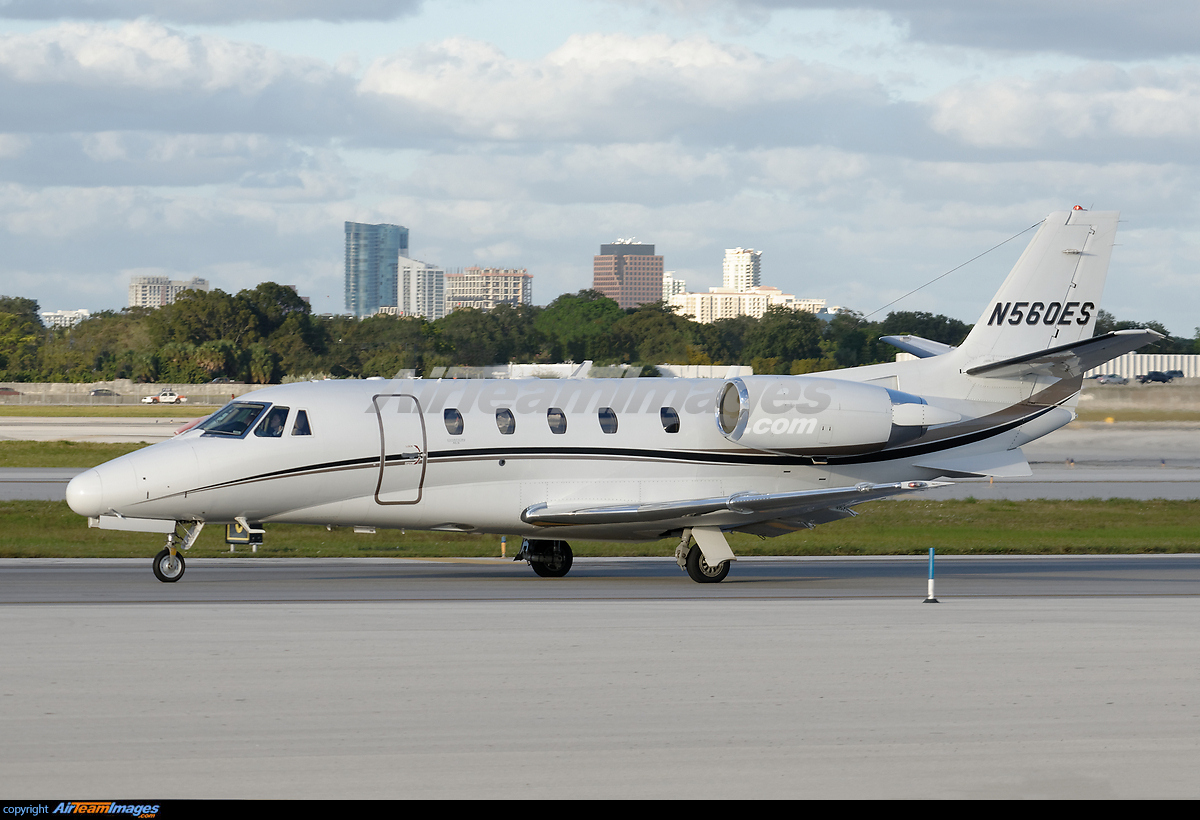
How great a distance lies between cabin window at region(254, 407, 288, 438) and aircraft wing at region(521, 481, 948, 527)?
450cm

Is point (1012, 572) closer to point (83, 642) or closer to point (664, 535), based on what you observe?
point (664, 535)

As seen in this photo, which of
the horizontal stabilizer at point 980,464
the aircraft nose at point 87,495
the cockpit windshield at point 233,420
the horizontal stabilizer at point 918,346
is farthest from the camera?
the horizontal stabilizer at point 918,346

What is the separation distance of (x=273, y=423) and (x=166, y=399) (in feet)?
Answer: 313

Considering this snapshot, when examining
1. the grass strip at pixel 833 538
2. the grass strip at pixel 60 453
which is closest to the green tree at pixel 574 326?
the grass strip at pixel 833 538

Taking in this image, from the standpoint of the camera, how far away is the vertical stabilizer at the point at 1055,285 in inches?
991

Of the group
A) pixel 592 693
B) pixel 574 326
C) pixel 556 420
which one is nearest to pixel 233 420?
pixel 556 420

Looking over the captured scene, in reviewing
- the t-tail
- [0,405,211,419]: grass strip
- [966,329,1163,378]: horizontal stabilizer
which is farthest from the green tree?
[0,405,211,419]: grass strip

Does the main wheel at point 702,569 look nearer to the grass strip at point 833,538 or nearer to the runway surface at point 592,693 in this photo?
the runway surface at point 592,693

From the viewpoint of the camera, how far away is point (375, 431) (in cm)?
2234

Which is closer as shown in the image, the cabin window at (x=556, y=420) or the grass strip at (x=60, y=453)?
the cabin window at (x=556, y=420)

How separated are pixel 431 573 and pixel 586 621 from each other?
808 centimetres

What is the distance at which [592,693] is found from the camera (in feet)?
41.0

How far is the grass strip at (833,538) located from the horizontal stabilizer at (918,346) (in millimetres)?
4901

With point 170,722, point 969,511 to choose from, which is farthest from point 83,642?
point 969,511
